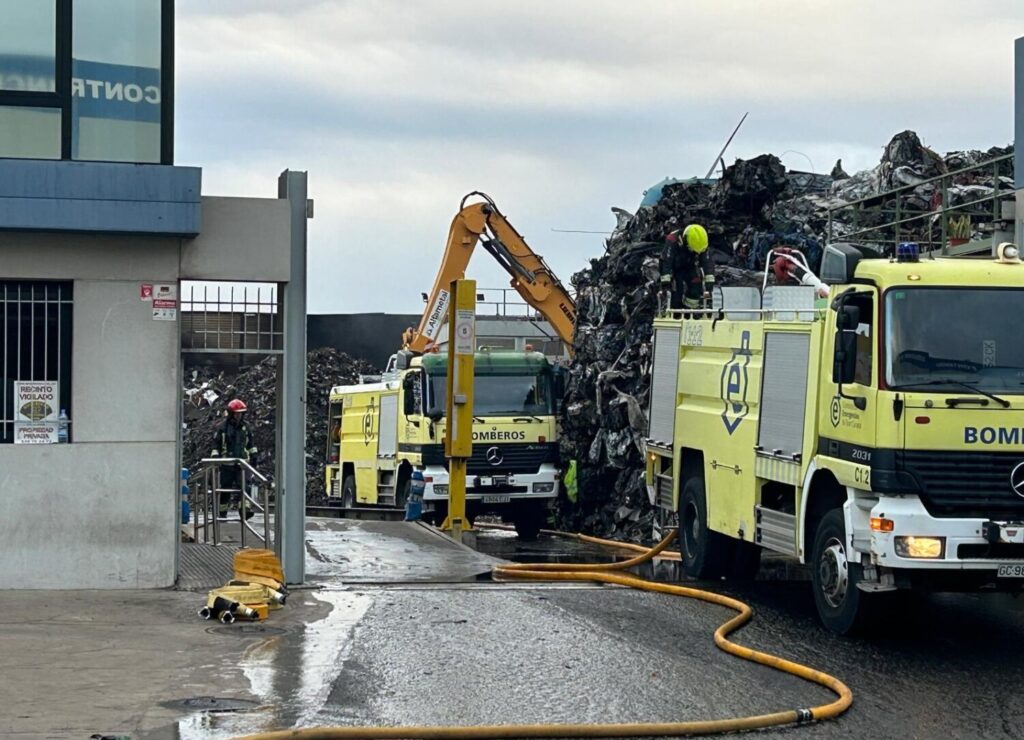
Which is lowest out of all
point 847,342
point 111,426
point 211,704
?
point 211,704

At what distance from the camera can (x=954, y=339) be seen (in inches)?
409

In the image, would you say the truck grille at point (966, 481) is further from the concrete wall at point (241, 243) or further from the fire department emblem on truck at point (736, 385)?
the concrete wall at point (241, 243)

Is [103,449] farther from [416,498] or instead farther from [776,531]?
[416,498]

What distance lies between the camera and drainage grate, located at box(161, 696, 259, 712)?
824 centimetres

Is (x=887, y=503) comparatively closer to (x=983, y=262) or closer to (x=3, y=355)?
(x=983, y=262)

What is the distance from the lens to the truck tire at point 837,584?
35.1ft

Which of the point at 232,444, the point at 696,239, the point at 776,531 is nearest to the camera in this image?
the point at 776,531

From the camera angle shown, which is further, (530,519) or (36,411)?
(530,519)

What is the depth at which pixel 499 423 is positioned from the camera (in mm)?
23406

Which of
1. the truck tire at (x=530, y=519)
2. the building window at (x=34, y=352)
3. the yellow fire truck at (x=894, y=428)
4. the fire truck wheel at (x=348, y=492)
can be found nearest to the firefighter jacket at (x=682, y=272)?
the yellow fire truck at (x=894, y=428)

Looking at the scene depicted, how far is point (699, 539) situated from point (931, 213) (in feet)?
21.2

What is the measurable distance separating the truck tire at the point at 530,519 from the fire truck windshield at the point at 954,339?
13.7 meters

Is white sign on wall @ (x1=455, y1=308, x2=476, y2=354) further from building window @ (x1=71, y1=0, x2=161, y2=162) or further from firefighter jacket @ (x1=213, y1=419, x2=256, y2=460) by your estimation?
building window @ (x1=71, y1=0, x2=161, y2=162)

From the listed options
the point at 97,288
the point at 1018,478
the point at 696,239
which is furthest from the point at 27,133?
the point at 1018,478
